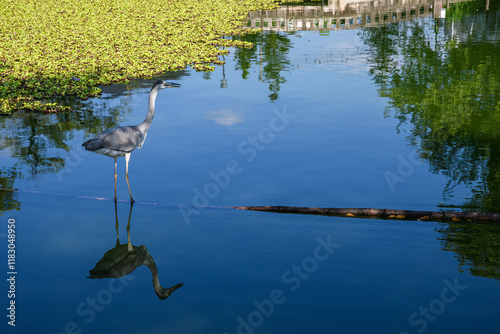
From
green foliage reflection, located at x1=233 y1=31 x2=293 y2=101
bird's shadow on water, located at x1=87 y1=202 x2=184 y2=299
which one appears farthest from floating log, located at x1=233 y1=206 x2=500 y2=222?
green foliage reflection, located at x1=233 y1=31 x2=293 y2=101

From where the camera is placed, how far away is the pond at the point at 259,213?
6.48 meters

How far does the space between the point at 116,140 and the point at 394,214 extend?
14.4 feet

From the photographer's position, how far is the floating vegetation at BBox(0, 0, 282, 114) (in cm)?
1570

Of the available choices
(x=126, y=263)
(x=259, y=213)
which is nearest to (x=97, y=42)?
(x=259, y=213)

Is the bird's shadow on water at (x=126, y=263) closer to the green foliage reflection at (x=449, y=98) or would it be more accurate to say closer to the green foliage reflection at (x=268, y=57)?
the green foliage reflection at (x=449, y=98)

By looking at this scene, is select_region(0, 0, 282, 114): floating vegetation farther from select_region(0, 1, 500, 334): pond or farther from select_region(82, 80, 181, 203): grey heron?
select_region(82, 80, 181, 203): grey heron

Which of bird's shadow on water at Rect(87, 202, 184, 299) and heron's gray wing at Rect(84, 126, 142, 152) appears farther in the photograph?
A: heron's gray wing at Rect(84, 126, 142, 152)

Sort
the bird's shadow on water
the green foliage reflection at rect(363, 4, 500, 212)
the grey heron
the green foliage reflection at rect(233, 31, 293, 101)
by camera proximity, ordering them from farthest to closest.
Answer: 1. the green foliage reflection at rect(233, 31, 293, 101)
2. the green foliage reflection at rect(363, 4, 500, 212)
3. the grey heron
4. the bird's shadow on water

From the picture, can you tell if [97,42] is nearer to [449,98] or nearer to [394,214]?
[449,98]

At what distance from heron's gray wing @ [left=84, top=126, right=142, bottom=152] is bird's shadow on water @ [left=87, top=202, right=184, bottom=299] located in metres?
1.54

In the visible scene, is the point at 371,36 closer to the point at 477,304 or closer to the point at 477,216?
the point at 477,216

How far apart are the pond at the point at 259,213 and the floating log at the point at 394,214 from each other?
0.12 metres

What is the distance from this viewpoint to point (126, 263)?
24.8ft

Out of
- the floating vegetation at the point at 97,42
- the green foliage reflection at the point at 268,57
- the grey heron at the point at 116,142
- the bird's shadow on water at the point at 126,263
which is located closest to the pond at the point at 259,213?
the bird's shadow on water at the point at 126,263
